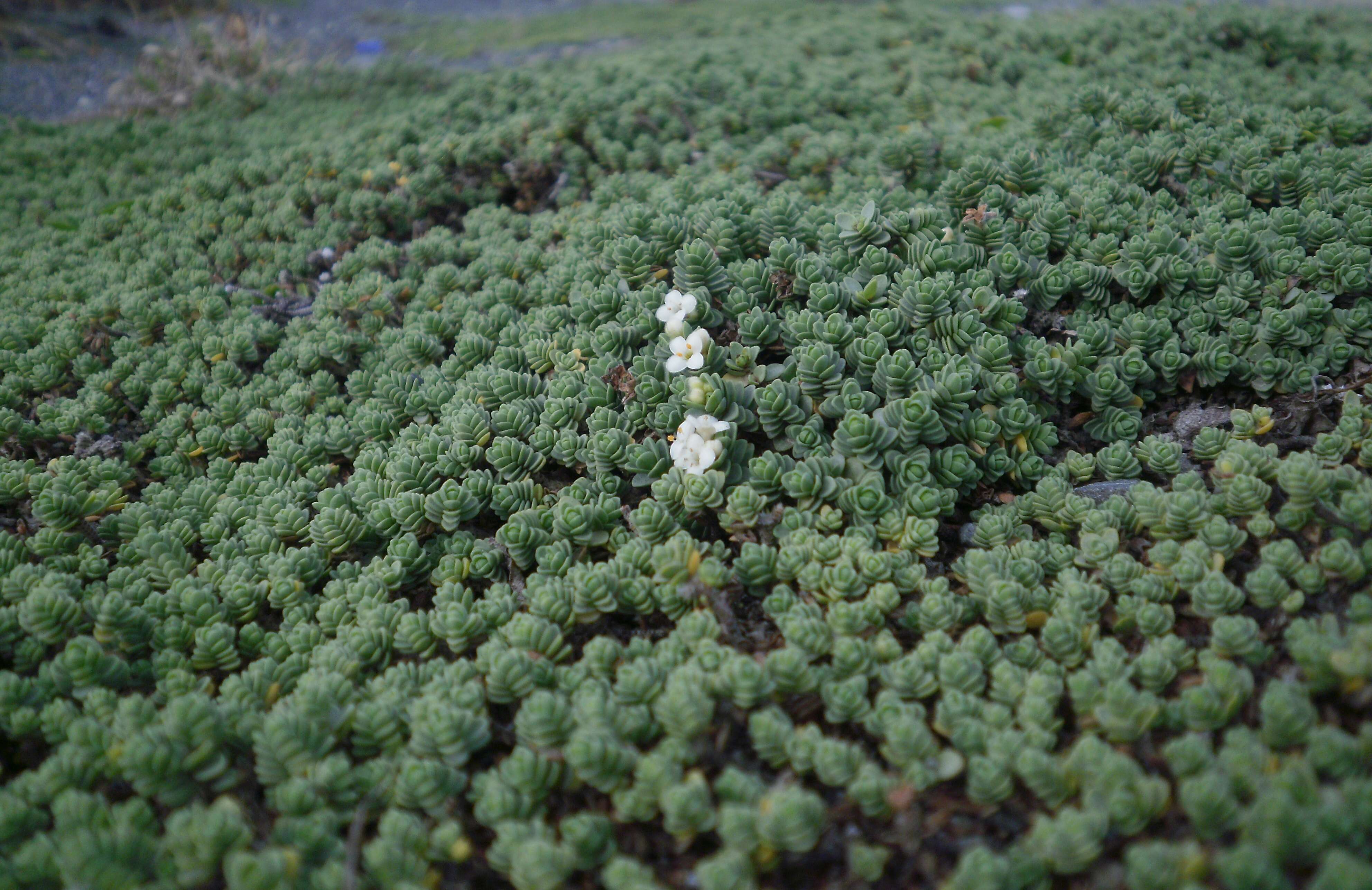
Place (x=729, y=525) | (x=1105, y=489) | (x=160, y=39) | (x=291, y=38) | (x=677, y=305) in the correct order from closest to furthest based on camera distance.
Result: (x=729, y=525) < (x=1105, y=489) < (x=677, y=305) < (x=160, y=39) < (x=291, y=38)

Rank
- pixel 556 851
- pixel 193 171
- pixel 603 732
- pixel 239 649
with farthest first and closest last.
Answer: pixel 193 171
pixel 239 649
pixel 603 732
pixel 556 851

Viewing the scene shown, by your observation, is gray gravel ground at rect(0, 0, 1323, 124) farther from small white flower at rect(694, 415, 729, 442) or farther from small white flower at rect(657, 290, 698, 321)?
small white flower at rect(694, 415, 729, 442)

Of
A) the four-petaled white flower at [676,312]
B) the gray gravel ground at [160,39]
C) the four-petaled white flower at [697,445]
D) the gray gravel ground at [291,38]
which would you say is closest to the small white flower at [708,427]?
the four-petaled white flower at [697,445]

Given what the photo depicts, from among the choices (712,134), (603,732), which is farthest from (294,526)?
(712,134)

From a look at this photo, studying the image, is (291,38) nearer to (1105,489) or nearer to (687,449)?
(687,449)

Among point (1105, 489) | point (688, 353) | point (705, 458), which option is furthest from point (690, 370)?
point (1105, 489)

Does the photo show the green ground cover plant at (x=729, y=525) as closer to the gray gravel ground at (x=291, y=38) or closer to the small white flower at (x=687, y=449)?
the small white flower at (x=687, y=449)

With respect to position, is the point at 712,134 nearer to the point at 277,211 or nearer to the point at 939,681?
the point at 277,211
